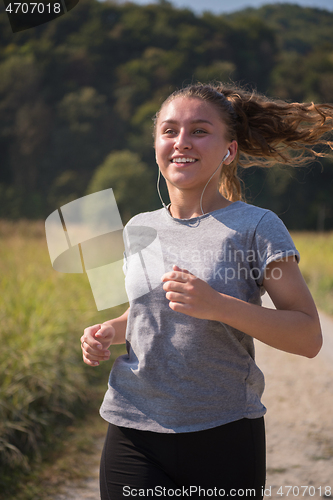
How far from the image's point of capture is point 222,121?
1414 millimetres

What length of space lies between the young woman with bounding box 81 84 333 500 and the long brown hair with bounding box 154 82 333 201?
7 centimetres

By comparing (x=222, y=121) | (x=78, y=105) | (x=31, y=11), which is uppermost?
(x=78, y=105)

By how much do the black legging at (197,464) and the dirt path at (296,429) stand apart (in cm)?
147

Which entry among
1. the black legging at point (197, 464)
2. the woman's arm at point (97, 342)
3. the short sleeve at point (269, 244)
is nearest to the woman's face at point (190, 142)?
the short sleeve at point (269, 244)

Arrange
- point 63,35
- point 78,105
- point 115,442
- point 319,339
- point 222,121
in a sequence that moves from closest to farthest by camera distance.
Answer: point 319,339 < point 115,442 < point 222,121 < point 78,105 < point 63,35

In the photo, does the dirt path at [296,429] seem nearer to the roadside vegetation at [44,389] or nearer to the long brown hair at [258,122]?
the roadside vegetation at [44,389]

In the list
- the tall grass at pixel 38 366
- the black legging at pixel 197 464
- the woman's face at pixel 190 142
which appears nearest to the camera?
the black legging at pixel 197 464

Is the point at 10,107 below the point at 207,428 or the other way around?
the other way around

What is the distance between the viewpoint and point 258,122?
1578 millimetres

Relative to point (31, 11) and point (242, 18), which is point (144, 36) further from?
point (31, 11)

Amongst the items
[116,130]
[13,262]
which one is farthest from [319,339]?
[116,130]

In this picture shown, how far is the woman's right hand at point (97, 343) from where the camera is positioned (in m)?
1.38

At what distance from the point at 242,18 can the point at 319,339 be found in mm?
51422

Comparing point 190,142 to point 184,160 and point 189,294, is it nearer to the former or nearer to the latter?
point 184,160
